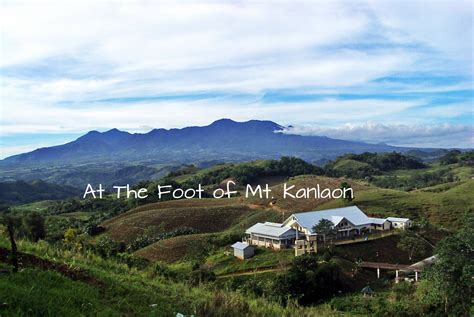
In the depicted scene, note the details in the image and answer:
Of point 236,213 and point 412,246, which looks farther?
point 236,213

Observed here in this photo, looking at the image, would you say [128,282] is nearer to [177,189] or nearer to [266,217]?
[266,217]

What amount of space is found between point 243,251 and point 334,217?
26.8 feet

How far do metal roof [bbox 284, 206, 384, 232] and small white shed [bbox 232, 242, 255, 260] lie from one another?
4695mm

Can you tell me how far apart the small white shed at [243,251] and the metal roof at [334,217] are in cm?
470

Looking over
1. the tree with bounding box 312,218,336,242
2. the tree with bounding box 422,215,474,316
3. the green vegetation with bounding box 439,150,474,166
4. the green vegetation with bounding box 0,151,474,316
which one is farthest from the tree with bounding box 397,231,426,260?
the green vegetation with bounding box 439,150,474,166

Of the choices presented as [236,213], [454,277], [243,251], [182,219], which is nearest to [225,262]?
[243,251]

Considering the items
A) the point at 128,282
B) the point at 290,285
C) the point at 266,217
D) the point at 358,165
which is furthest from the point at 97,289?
the point at 358,165

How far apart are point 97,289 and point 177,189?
2577 inches

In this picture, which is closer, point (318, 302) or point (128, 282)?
point (128, 282)

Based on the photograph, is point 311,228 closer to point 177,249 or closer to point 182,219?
point 177,249

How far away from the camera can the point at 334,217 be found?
3469 centimetres

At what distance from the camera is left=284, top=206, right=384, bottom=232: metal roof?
34062 mm

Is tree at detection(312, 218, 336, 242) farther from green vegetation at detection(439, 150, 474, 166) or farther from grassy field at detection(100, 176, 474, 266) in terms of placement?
green vegetation at detection(439, 150, 474, 166)

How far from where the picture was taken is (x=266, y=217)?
44.5 metres
